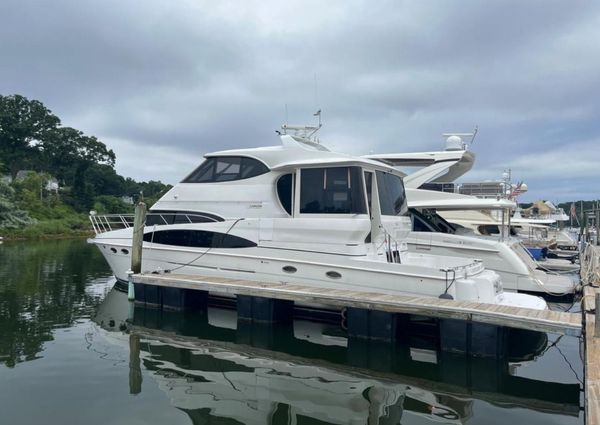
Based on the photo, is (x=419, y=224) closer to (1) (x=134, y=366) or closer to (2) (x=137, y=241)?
(2) (x=137, y=241)

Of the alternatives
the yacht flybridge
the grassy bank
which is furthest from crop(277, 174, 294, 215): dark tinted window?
the grassy bank

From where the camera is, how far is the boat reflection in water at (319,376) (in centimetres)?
590

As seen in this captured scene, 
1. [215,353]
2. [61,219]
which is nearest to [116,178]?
[61,219]

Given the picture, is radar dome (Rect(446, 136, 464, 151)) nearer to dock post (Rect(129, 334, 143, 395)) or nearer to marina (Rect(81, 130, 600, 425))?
marina (Rect(81, 130, 600, 425))

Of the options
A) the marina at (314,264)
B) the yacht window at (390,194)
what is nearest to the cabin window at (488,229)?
the marina at (314,264)

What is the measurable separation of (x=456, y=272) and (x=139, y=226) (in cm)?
725

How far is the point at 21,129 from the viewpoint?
57281 mm

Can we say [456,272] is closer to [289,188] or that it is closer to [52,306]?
[289,188]

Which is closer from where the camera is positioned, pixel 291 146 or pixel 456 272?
pixel 456 272

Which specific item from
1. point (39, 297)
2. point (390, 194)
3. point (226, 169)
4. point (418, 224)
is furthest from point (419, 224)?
point (39, 297)

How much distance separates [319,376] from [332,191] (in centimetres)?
408

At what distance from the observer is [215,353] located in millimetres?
8141

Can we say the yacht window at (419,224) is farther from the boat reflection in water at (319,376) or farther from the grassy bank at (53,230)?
the grassy bank at (53,230)

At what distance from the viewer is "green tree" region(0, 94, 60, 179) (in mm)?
57125
